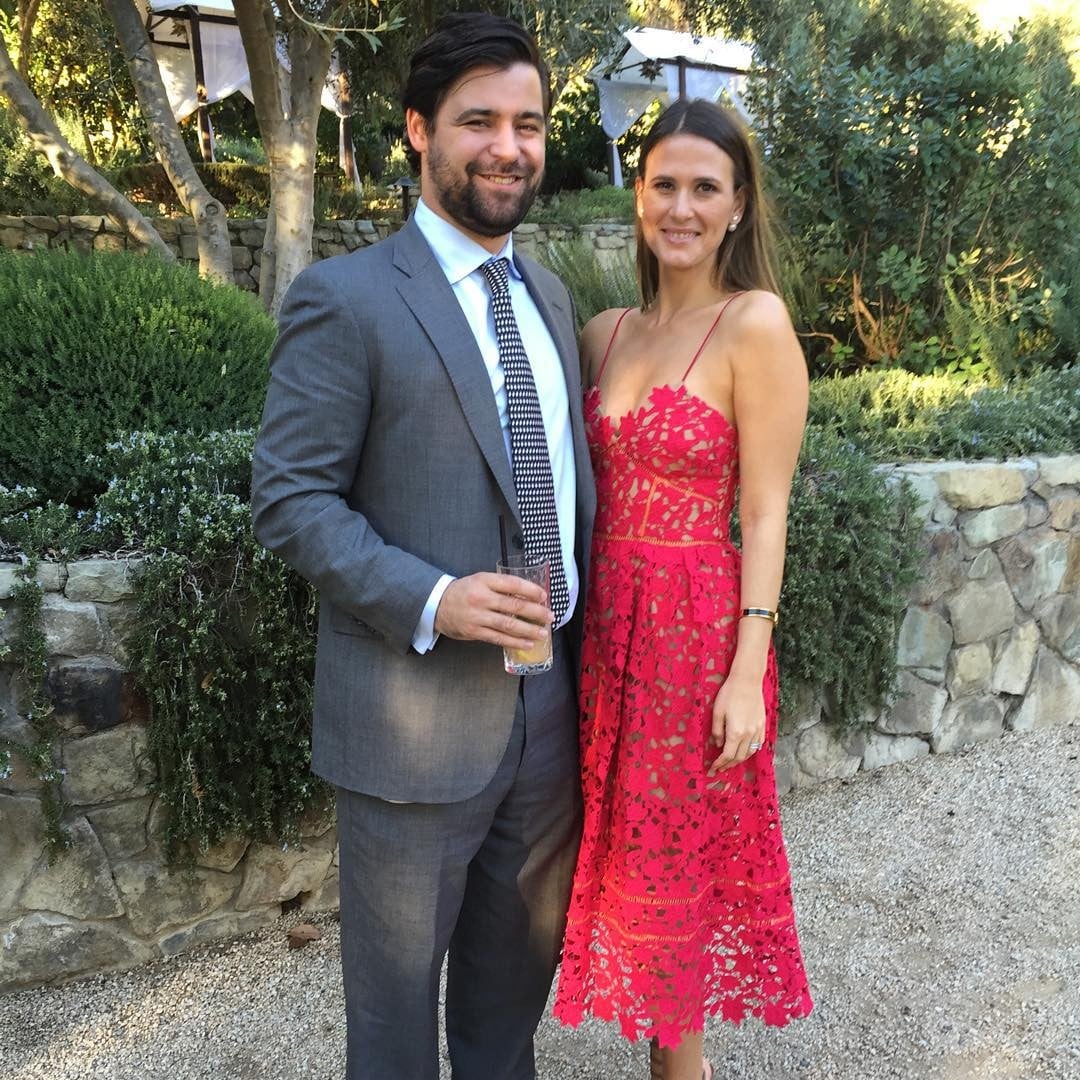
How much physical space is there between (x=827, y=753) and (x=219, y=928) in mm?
2280

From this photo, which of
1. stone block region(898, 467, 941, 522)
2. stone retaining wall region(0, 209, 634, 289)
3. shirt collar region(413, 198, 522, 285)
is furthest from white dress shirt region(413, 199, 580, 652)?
stone retaining wall region(0, 209, 634, 289)

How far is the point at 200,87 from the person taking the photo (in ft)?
41.0

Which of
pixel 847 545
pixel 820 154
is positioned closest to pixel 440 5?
pixel 820 154

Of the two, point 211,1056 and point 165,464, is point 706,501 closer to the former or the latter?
point 165,464

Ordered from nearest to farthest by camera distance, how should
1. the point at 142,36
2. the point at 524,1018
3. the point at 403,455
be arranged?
the point at 403,455, the point at 524,1018, the point at 142,36

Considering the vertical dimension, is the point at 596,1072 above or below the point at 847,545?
below

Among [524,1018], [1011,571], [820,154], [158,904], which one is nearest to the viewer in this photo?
[524,1018]

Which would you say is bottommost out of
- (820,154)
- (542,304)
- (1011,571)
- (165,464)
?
(1011,571)

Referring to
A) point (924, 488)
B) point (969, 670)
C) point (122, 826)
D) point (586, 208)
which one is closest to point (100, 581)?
point (122, 826)

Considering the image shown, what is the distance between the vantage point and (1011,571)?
3971mm

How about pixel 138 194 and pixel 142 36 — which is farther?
pixel 138 194

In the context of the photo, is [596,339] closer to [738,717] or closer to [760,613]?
[760,613]

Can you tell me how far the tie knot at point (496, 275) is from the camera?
5.74ft

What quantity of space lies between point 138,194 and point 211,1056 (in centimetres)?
1173
